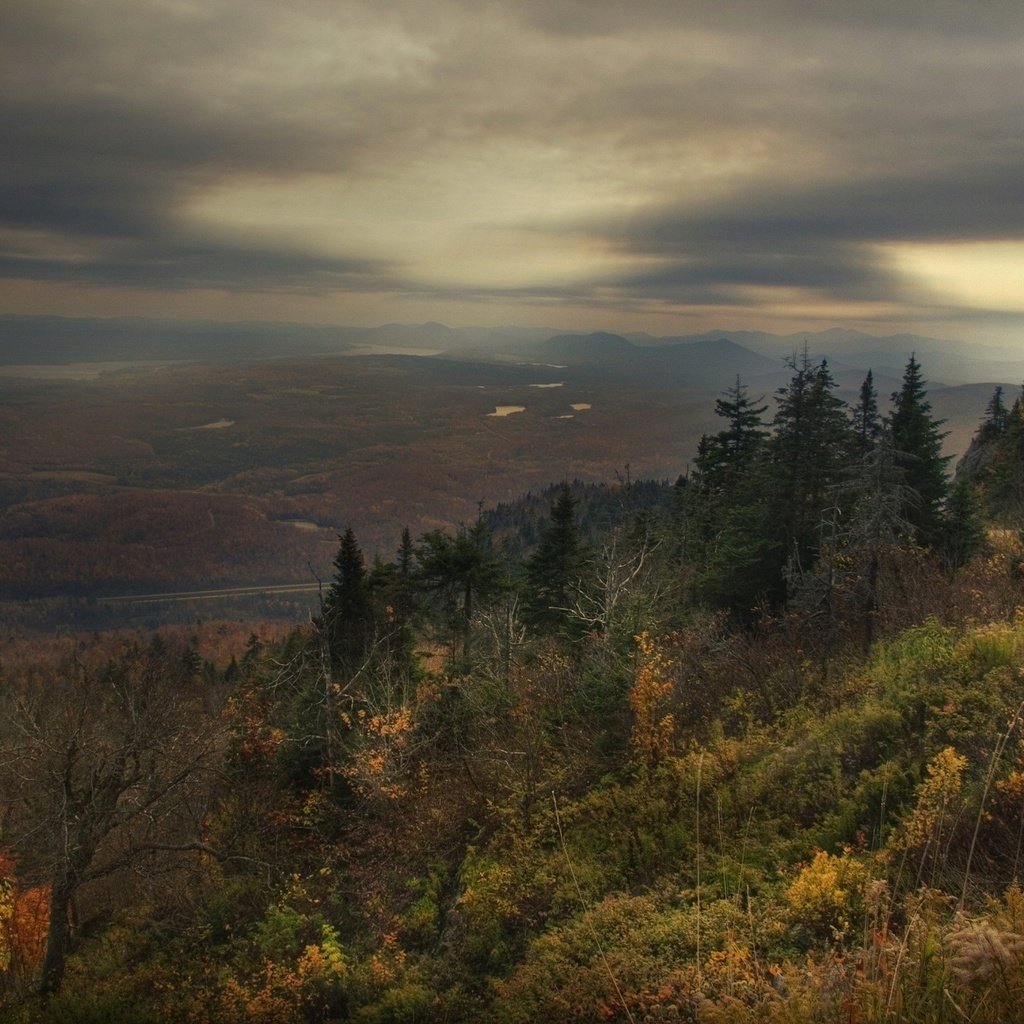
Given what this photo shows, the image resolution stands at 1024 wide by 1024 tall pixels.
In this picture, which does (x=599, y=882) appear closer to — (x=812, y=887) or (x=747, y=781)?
(x=747, y=781)

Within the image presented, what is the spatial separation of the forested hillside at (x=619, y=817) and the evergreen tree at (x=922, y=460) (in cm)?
35

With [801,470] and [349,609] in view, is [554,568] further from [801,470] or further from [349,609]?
[801,470]

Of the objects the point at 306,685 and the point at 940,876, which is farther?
the point at 306,685

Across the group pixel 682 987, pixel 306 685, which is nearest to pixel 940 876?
pixel 682 987

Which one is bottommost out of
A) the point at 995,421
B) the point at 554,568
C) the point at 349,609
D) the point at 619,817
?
the point at 349,609

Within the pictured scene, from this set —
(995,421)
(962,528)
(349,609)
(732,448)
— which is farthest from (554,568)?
(995,421)

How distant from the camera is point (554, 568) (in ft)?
101

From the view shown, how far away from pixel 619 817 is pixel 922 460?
23.6m

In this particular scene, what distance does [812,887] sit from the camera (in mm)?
6469

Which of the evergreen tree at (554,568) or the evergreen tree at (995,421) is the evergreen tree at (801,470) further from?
the evergreen tree at (995,421)

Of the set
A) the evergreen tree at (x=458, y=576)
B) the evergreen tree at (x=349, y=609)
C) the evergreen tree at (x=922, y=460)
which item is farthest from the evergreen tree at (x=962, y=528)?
the evergreen tree at (x=349, y=609)

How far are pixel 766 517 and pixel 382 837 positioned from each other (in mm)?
15994

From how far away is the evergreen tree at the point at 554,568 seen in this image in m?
29.4

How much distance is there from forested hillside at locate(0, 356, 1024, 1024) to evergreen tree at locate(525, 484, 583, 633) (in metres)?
4.40
